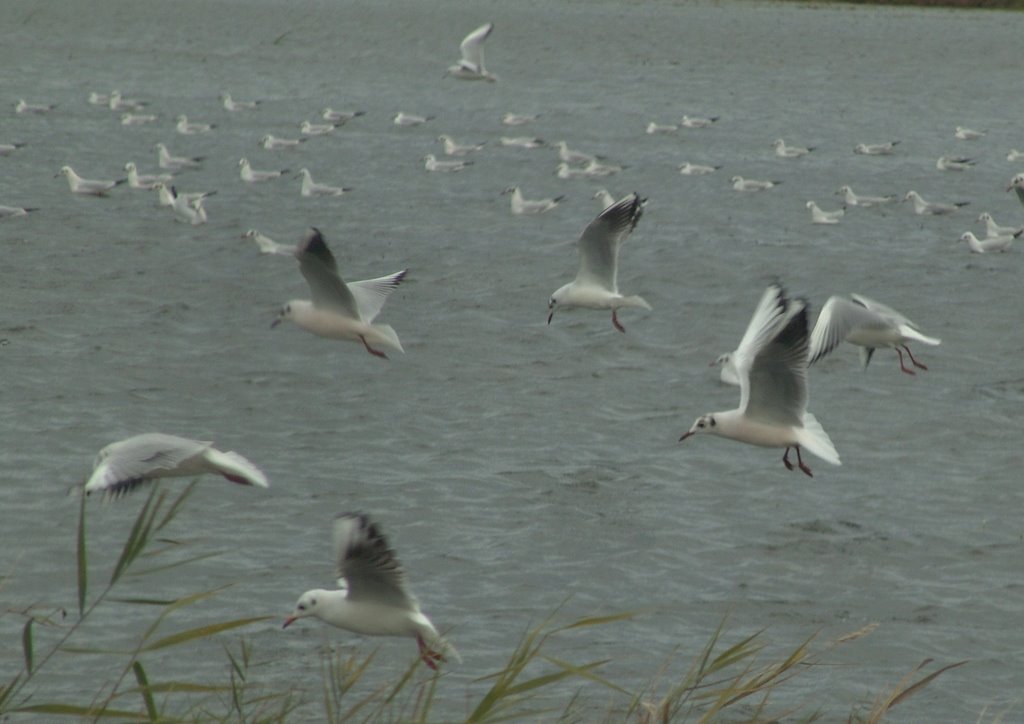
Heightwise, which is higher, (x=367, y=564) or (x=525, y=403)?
(x=367, y=564)

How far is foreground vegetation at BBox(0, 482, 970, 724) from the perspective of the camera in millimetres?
4953

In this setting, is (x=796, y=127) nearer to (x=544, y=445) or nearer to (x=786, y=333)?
(x=544, y=445)

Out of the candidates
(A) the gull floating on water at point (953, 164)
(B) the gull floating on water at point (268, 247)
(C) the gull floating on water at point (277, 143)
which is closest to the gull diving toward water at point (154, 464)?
(B) the gull floating on water at point (268, 247)

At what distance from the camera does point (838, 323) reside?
11328 mm

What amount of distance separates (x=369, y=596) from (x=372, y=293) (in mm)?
5036

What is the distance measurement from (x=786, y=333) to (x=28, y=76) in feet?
110

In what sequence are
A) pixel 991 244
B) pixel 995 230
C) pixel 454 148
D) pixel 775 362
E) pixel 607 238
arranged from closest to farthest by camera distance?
pixel 775 362
pixel 607 238
pixel 991 244
pixel 995 230
pixel 454 148

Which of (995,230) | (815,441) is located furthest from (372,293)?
(995,230)

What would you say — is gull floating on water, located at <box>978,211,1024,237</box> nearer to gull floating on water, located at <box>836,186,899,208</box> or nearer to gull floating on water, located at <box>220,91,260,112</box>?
gull floating on water, located at <box>836,186,899,208</box>

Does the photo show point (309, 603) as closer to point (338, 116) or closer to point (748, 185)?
point (748, 185)

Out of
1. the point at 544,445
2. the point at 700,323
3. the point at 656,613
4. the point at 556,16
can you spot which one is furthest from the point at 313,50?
the point at 656,613

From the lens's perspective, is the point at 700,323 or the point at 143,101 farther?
the point at 143,101

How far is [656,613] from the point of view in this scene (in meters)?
10.3

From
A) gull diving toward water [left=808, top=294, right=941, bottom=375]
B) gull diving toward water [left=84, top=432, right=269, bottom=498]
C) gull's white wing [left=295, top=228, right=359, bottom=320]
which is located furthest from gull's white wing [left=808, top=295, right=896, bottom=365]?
gull diving toward water [left=84, top=432, right=269, bottom=498]
